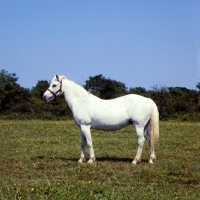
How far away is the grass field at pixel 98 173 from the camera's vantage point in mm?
6133

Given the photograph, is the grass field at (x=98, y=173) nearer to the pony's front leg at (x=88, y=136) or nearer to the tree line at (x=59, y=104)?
the pony's front leg at (x=88, y=136)

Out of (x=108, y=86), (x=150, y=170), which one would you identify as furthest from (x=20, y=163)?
(x=108, y=86)

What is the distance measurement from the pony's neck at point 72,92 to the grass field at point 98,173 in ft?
4.73

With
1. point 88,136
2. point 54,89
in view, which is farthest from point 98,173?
point 54,89

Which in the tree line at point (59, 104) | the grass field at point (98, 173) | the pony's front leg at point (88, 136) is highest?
the tree line at point (59, 104)

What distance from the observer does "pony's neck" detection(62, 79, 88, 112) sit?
10070 mm

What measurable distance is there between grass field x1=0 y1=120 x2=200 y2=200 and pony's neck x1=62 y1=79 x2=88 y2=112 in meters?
1.44

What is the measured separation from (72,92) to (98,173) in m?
2.75

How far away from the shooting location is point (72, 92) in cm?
1014

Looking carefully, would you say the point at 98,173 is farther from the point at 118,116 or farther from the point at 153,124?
the point at 153,124

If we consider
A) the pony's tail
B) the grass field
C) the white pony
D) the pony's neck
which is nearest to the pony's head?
the pony's neck

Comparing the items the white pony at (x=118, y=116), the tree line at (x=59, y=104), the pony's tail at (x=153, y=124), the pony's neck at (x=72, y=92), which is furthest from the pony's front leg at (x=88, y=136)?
the tree line at (x=59, y=104)

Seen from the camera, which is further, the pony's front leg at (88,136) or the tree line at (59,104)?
the tree line at (59,104)

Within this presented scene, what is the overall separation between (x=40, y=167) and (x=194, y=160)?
3802 mm
